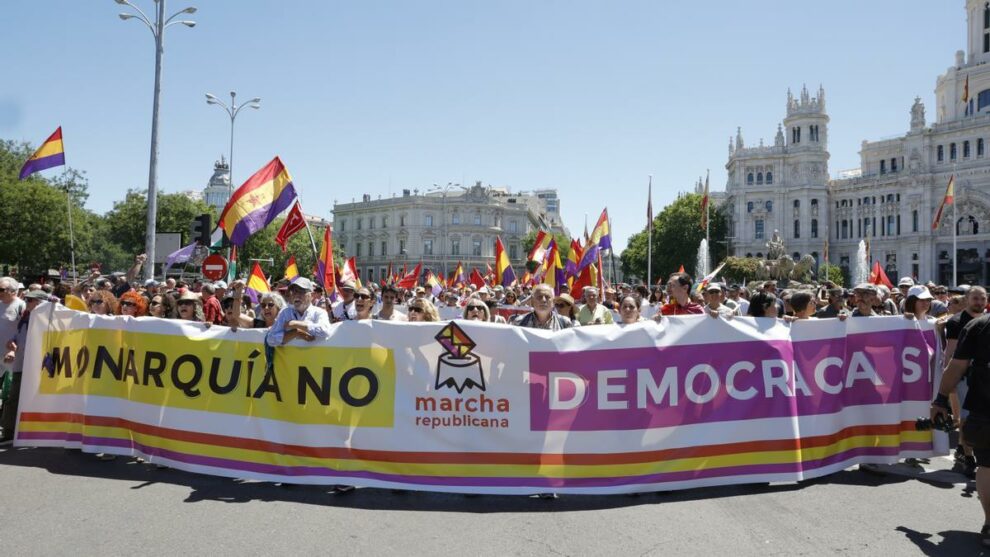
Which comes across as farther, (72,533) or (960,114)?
(960,114)

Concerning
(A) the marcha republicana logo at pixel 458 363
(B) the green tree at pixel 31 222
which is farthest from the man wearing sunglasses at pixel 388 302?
(B) the green tree at pixel 31 222

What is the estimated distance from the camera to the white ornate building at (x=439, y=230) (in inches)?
4021

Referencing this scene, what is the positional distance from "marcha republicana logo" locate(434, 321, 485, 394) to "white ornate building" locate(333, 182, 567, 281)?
3694 inches

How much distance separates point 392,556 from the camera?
4.59 metres

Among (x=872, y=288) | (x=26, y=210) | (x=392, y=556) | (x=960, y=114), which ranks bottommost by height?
(x=392, y=556)

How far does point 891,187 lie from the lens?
84.4 metres

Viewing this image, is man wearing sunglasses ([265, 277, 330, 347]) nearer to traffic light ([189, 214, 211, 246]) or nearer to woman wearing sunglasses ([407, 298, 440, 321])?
woman wearing sunglasses ([407, 298, 440, 321])

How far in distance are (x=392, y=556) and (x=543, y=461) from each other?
1712 millimetres

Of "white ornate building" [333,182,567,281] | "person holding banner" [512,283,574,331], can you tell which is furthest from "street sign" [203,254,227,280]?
"white ornate building" [333,182,567,281]

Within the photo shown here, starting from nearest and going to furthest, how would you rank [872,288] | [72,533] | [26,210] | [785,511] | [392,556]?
[392,556] < [72,533] < [785,511] < [872,288] < [26,210]

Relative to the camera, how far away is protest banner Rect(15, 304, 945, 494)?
591cm

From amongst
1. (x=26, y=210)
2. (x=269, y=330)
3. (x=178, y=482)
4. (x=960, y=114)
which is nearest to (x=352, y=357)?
(x=269, y=330)

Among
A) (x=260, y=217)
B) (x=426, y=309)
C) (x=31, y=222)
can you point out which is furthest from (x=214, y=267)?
(x=31, y=222)

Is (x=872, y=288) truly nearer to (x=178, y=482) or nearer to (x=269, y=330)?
(x=269, y=330)
